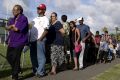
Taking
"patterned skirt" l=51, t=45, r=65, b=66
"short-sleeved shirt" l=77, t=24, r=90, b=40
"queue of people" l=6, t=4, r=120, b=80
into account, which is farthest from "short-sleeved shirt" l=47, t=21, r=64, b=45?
"short-sleeved shirt" l=77, t=24, r=90, b=40

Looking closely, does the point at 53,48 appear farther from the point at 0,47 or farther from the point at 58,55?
the point at 0,47

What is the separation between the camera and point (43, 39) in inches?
490

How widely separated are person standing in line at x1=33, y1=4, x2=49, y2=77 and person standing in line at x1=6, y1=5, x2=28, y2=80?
1.10 metres

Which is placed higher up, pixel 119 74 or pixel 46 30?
pixel 46 30

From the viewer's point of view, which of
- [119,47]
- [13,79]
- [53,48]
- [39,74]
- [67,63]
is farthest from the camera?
[119,47]

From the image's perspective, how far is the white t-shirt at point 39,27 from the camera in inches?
488

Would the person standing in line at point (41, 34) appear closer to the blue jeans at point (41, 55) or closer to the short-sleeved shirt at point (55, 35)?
the blue jeans at point (41, 55)

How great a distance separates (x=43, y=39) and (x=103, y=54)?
8.03m

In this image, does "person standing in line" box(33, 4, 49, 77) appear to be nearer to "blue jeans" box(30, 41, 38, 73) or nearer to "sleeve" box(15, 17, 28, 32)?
"blue jeans" box(30, 41, 38, 73)

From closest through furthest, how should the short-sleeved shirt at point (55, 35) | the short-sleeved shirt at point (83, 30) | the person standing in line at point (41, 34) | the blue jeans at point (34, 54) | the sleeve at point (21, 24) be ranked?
the sleeve at point (21, 24), the person standing in line at point (41, 34), the blue jeans at point (34, 54), the short-sleeved shirt at point (55, 35), the short-sleeved shirt at point (83, 30)

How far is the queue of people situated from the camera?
36.8ft

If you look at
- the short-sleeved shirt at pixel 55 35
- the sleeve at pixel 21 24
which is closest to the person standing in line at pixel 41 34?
the short-sleeved shirt at pixel 55 35

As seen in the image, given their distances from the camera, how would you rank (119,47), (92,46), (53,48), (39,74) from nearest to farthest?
(39,74), (53,48), (92,46), (119,47)

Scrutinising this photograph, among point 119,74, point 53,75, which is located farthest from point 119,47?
point 53,75
